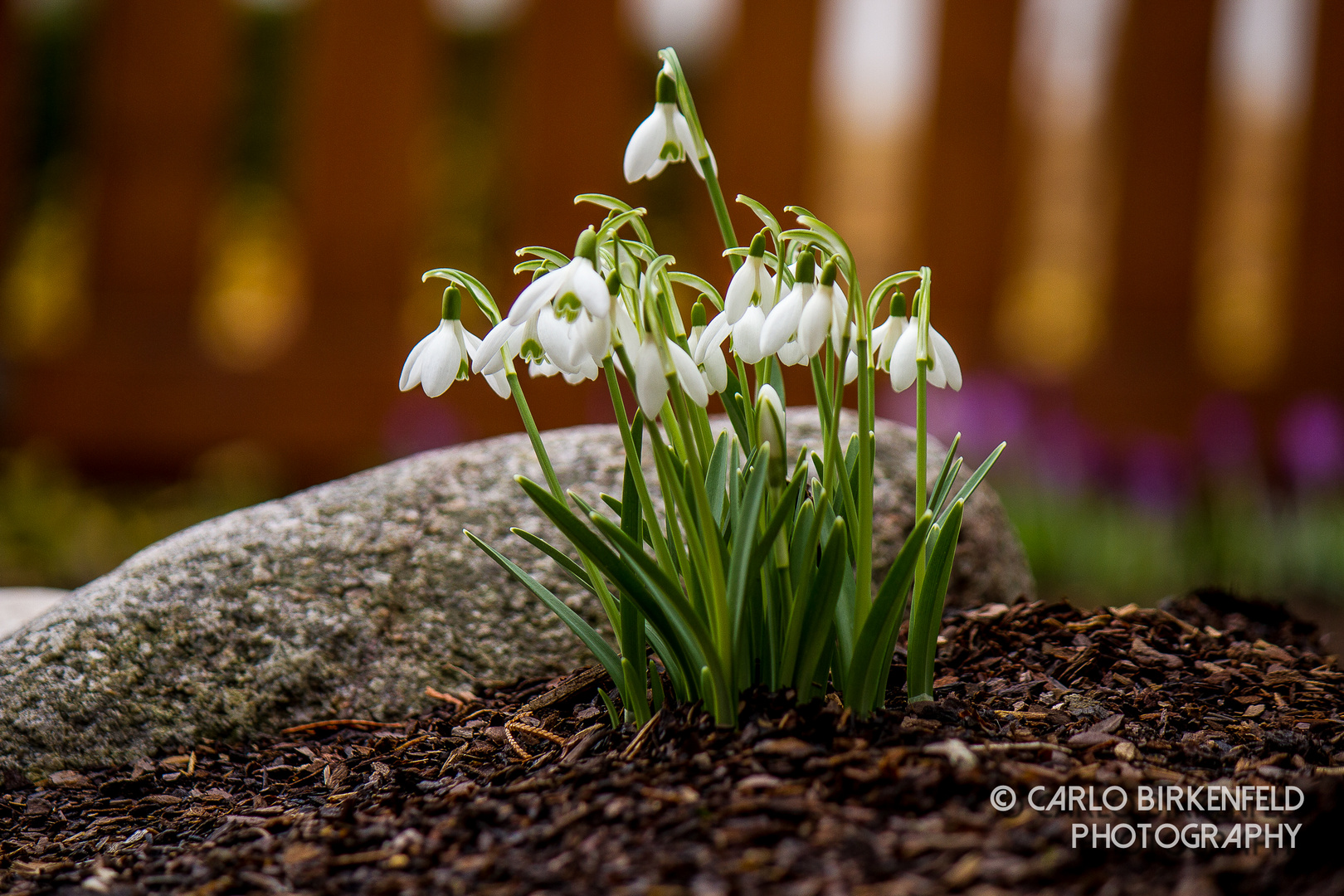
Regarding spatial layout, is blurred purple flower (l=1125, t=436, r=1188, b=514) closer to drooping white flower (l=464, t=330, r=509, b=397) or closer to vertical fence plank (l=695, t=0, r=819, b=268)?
vertical fence plank (l=695, t=0, r=819, b=268)

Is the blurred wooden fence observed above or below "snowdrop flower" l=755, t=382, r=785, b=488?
above

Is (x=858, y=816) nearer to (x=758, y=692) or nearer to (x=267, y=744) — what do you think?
(x=758, y=692)

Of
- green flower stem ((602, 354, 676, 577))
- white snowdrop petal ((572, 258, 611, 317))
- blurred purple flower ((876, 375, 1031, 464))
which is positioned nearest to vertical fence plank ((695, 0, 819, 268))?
blurred purple flower ((876, 375, 1031, 464))

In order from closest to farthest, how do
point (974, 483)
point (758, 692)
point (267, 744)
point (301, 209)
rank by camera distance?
1. point (758, 692)
2. point (974, 483)
3. point (267, 744)
4. point (301, 209)

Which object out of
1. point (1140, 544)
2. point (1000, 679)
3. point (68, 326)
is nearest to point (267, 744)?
point (1000, 679)

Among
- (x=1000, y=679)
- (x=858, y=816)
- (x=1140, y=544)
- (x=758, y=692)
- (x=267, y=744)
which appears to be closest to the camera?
(x=858, y=816)

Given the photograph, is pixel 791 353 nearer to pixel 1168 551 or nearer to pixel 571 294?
pixel 571 294

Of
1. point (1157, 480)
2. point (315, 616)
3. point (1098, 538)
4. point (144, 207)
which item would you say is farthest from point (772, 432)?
point (144, 207)
